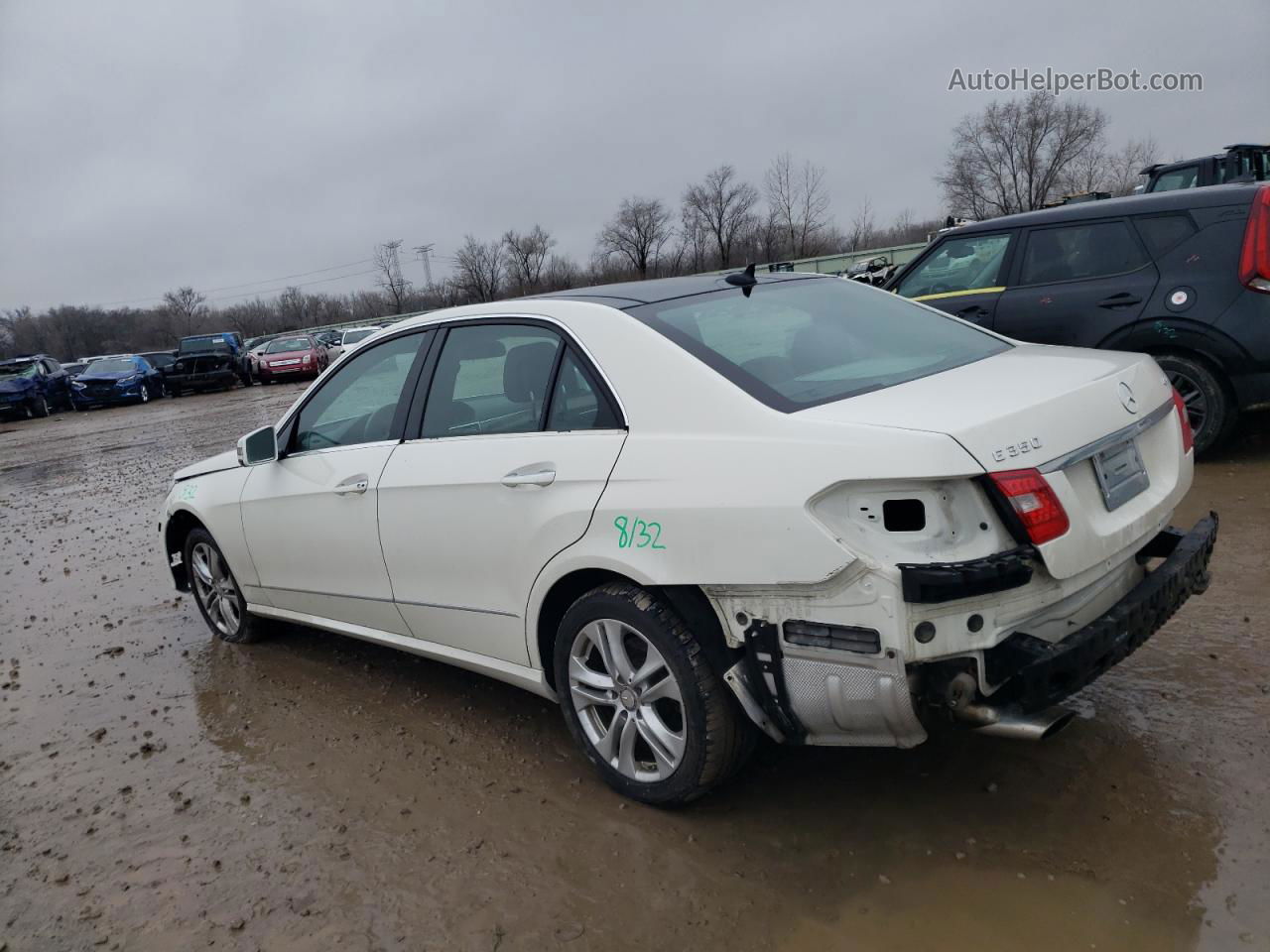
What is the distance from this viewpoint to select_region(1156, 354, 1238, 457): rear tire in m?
5.95

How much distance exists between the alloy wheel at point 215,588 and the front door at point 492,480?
1.75 meters

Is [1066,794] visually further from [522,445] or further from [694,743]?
[522,445]

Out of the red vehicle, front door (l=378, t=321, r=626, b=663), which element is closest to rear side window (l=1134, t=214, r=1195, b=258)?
front door (l=378, t=321, r=626, b=663)

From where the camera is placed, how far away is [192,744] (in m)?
3.89

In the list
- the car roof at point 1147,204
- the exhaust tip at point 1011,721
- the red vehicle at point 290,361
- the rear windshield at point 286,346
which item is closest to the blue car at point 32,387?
the red vehicle at point 290,361

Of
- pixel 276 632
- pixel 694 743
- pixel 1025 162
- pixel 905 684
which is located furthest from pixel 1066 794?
pixel 1025 162

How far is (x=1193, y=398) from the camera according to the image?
238 inches

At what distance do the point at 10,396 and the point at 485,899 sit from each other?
92.9ft

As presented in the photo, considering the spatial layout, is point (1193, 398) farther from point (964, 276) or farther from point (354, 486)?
point (354, 486)

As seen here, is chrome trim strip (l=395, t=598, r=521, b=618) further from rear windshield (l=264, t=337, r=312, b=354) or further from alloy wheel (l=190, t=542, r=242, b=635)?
rear windshield (l=264, t=337, r=312, b=354)

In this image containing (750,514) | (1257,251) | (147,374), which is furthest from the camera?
(147,374)

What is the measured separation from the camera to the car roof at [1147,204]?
5883mm

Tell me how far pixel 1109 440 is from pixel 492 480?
189 cm

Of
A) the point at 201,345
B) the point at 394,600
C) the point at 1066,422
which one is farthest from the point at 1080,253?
the point at 201,345
